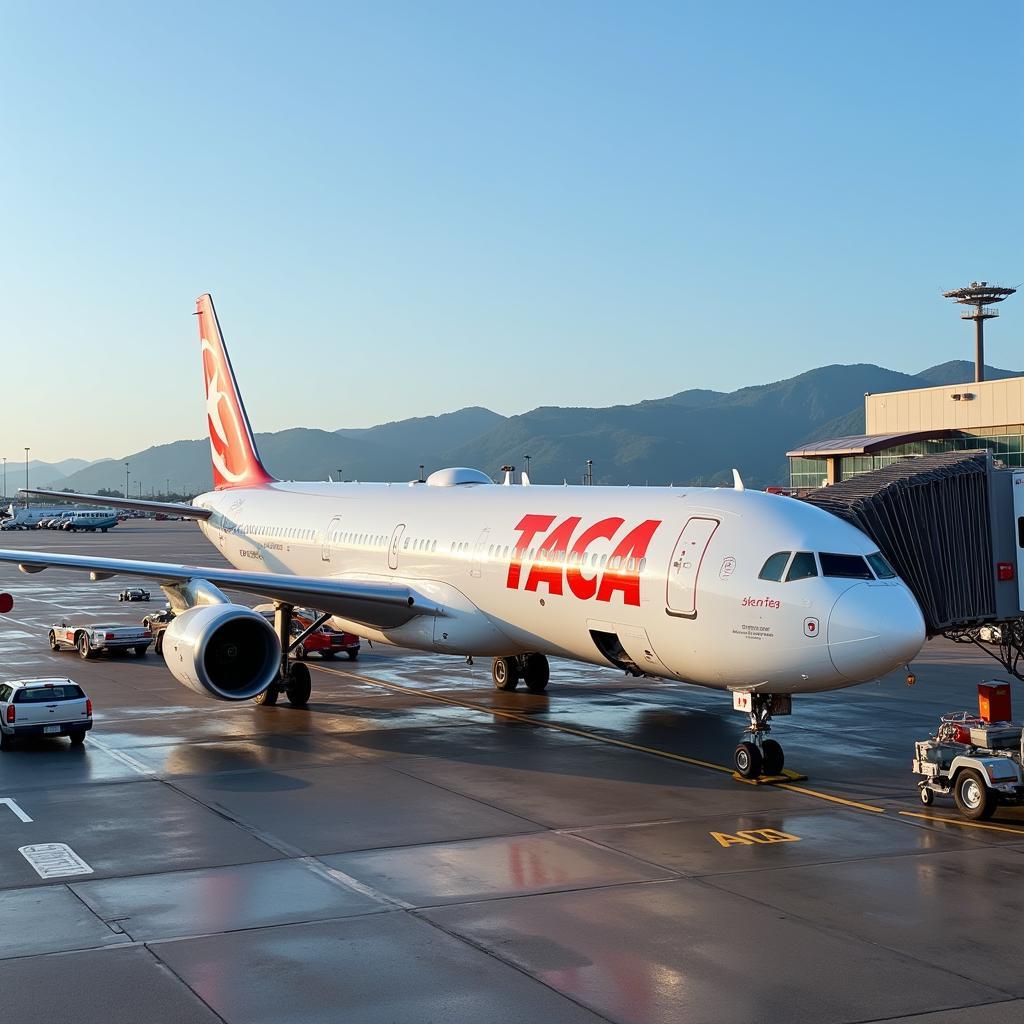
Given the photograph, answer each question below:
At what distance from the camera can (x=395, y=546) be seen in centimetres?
3041

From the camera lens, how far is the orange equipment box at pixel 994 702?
20516 mm

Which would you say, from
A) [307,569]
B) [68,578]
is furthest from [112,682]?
[68,578]

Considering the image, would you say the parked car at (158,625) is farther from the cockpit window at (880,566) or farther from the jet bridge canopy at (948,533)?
the cockpit window at (880,566)

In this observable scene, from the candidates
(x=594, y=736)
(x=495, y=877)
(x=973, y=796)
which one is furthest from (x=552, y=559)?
(x=495, y=877)

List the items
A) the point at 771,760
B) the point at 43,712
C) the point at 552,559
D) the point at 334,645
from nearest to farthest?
the point at 771,760
the point at 43,712
the point at 552,559
the point at 334,645

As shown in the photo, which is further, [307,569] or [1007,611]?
[307,569]

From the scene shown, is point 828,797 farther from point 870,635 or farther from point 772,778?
point 870,635

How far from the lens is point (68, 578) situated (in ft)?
264

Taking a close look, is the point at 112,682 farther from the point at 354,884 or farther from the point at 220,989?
the point at 220,989

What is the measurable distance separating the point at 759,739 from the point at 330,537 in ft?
51.1

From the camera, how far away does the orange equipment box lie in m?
20.5

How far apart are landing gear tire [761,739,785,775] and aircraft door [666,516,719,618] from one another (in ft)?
8.79

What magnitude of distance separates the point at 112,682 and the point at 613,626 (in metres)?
16.8

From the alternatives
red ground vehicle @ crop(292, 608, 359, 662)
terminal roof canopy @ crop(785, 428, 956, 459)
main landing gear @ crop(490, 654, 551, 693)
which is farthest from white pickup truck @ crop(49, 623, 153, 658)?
terminal roof canopy @ crop(785, 428, 956, 459)
